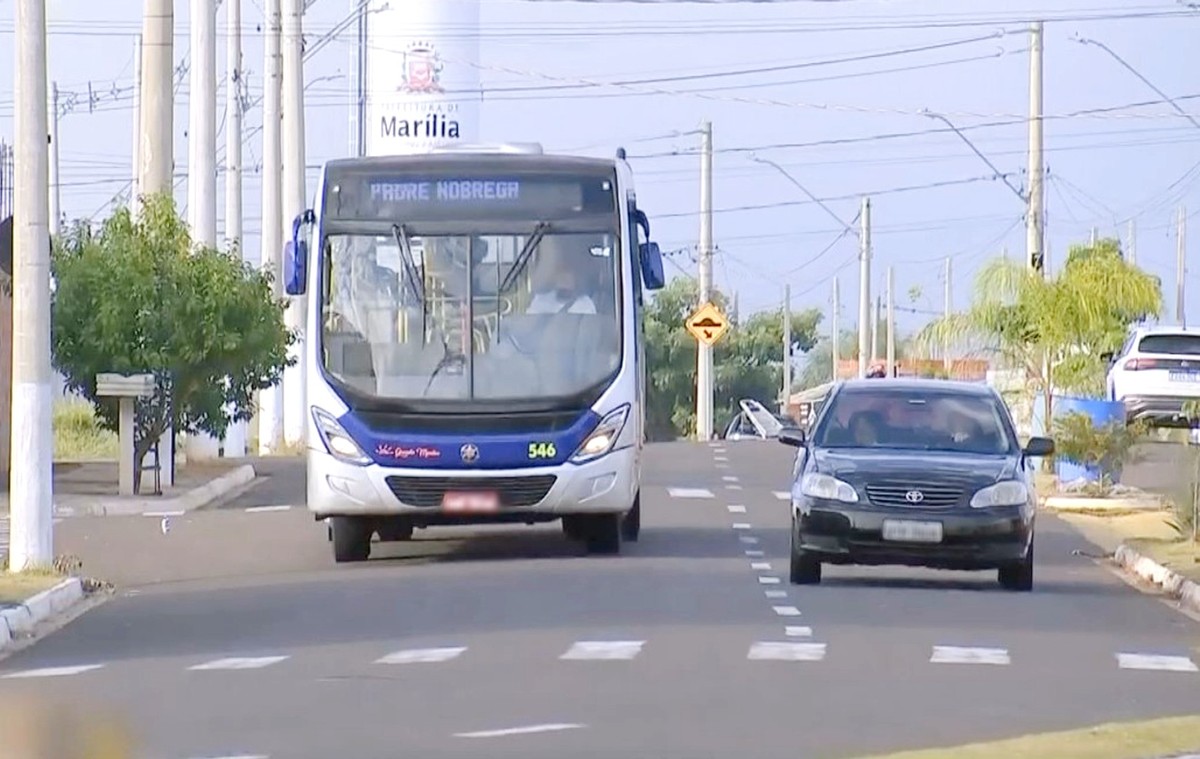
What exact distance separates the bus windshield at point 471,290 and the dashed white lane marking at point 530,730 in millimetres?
9470

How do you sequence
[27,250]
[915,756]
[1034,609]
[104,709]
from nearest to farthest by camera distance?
[915,756], [104,709], [1034,609], [27,250]

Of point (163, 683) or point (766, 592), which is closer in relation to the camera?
point (163, 683)

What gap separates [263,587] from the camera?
20141 millimetres

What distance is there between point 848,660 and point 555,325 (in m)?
7.18

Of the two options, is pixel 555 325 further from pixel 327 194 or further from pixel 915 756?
pixel 915 756

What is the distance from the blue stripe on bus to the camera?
2089 centimetres

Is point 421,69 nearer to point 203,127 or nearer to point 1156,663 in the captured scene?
point 203,127

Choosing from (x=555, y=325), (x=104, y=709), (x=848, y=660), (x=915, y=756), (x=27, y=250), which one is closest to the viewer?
(x=915, y=756)

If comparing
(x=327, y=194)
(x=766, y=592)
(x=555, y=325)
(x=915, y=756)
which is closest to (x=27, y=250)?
(x=327, y=194)

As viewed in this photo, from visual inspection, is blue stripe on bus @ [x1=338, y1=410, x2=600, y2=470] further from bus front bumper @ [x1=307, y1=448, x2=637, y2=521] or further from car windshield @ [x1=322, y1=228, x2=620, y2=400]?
car windshield @ [x1=322, y1=228, x2=620, y2=400]

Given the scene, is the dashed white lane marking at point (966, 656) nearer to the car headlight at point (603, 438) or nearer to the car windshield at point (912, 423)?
the car windshield at point (912, 423)

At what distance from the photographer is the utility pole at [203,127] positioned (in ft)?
117

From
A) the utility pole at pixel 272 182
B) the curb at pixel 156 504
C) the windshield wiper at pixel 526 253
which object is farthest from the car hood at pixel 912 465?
the utility pole at pixel 272 182

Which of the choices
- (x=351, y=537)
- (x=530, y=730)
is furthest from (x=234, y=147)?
(x=530, y=730)
